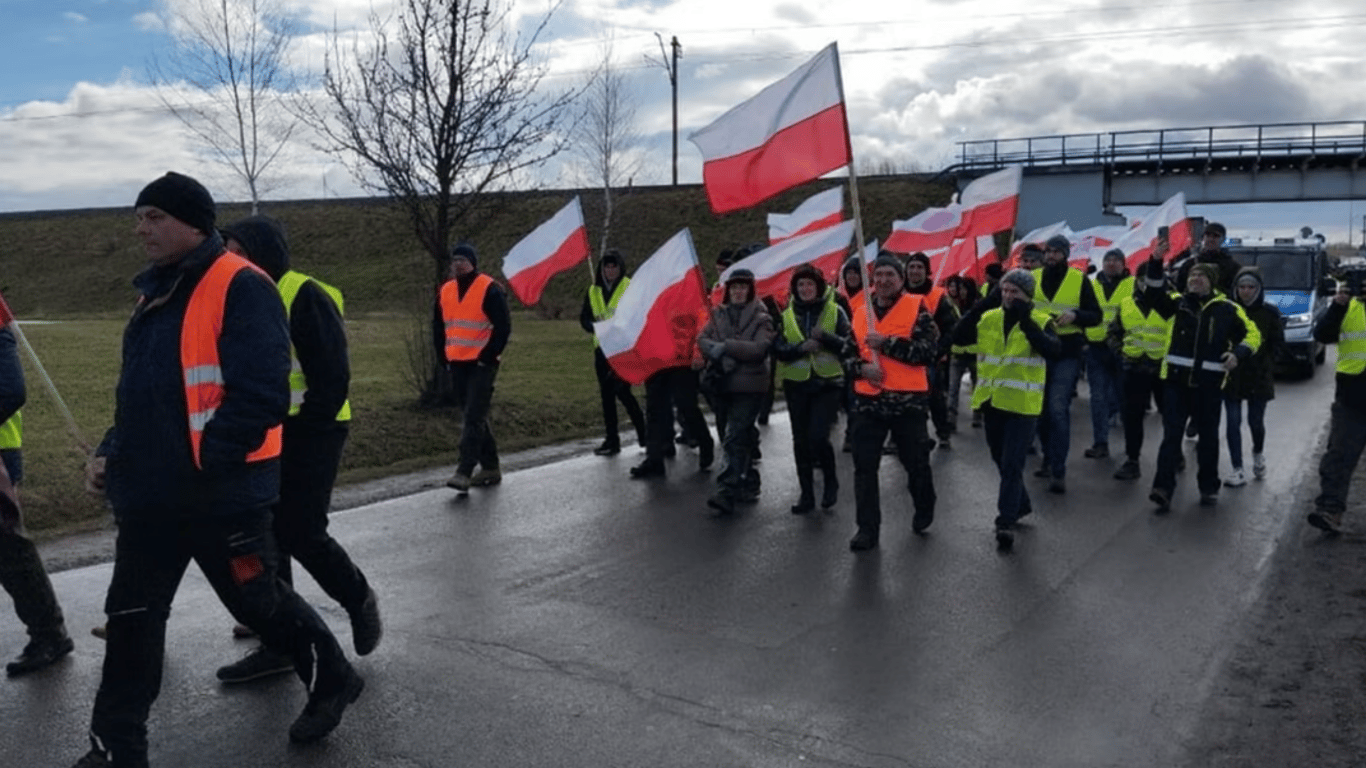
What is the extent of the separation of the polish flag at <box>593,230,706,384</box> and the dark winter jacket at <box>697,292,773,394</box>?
85 cm

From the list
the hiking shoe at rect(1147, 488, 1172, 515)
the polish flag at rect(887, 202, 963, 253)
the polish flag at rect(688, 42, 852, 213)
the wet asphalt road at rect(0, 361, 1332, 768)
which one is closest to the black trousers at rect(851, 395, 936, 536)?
the wet asphalt road at rect(0, 361, 1332, 768)

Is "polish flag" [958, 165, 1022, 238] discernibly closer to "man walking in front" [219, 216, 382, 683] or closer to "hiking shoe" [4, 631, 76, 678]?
"man walking in front" [219, 216, 382, 683]

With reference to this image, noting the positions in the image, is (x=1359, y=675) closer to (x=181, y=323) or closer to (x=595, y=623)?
(x=595, y=623)

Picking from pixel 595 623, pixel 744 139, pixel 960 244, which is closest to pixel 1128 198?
pixel 960 244

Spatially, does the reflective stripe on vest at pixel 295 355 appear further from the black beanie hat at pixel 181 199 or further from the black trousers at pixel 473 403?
the black trousers at pixel 473 403

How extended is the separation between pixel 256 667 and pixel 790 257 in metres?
5.98

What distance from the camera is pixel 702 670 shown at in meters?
5.95

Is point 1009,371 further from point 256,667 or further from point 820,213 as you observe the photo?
point 820,213

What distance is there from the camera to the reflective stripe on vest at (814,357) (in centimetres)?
949

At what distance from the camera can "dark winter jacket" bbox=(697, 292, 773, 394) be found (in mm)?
9656

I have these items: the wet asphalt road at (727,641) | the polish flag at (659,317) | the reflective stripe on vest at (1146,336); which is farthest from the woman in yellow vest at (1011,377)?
the reflective stripe on vest at (1146,336)

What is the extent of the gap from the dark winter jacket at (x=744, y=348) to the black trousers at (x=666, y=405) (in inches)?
54.3

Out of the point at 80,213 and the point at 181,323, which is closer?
the point at 181,323

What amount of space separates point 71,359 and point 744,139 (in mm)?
14008
